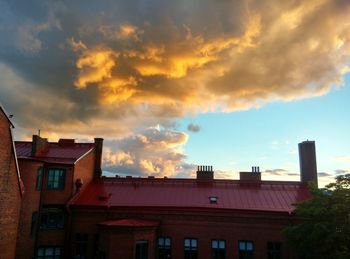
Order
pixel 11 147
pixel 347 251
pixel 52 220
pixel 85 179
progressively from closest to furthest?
pixel 347 251 < pixel 11 147 < pixel 52 220 < pixel 85 179

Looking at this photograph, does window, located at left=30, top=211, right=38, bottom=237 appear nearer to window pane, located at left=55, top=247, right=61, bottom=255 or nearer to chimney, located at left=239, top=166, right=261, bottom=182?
window pane, located at left=55, top=247, right=61, bottom=255

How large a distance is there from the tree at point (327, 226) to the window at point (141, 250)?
1165 cm

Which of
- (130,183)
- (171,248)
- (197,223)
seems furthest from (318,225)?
(130,183)

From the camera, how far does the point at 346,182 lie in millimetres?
22656

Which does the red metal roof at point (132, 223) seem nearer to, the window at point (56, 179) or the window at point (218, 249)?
the window at point (218, 249)

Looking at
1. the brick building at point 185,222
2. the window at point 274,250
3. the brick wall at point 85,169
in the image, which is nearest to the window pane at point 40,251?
the brick building at point 185,222

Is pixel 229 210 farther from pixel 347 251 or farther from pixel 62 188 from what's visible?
pixel 62 188

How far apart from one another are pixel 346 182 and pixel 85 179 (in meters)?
24.8

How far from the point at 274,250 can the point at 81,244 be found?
1729 cm

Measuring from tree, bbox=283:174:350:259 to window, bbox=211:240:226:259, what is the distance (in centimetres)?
730

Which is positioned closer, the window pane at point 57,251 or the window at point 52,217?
the window at point 52,217

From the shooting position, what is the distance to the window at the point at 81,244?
31000 mm

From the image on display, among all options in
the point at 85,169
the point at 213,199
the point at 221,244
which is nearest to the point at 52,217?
the point at 85,169

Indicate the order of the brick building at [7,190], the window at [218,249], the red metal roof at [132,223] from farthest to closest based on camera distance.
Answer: the window at [218,249] < the red metal roof at [132,223] < the brick building at [7,190]
